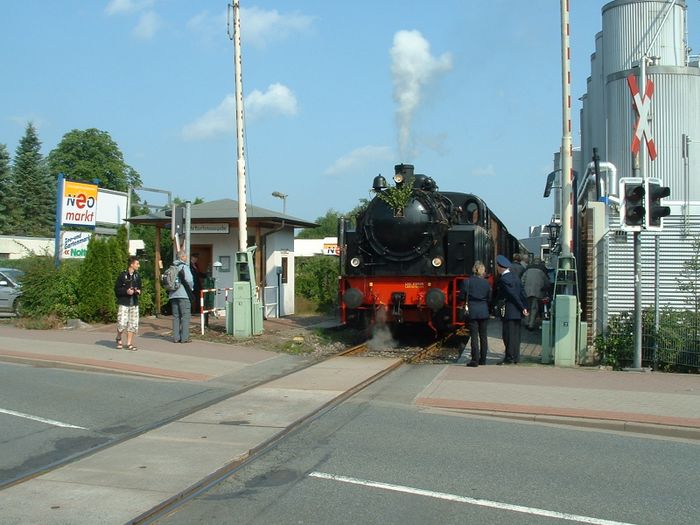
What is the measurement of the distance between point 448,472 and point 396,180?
32.5ft

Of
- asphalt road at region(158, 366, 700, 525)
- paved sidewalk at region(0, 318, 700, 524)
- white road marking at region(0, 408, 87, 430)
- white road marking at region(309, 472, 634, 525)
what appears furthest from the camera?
white road marking at region(0, 408, 87, 430)

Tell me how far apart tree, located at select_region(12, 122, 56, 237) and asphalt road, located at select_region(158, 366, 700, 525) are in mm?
60736

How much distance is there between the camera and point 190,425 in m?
8.00

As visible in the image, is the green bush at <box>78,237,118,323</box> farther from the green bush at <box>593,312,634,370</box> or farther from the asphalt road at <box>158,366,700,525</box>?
the green bush at <box>593,312,634,370</box>

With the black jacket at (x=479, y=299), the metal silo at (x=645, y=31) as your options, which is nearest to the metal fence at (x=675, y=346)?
the black jacket at (x=479, y=299)

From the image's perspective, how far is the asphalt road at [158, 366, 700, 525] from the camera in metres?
5.24

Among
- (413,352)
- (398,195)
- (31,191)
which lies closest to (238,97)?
(398,195)

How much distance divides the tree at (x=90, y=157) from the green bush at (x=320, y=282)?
→ 141ft

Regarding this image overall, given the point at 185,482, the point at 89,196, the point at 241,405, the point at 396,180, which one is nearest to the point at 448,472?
the point at 185,482

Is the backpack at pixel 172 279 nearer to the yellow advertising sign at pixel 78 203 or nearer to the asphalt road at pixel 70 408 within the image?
the asphalt road at pixel 70 408

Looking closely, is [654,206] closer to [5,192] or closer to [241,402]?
[241,402]

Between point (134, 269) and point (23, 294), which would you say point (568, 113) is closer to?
point (134, 269)

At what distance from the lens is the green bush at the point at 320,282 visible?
25641mm

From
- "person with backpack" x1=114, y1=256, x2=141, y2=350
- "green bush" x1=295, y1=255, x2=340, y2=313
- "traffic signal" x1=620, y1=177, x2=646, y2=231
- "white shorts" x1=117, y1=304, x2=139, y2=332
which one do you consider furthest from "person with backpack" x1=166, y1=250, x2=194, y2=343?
"green bush" x1=295, y1=255, x2=340, y2=313
